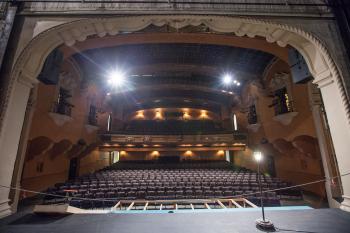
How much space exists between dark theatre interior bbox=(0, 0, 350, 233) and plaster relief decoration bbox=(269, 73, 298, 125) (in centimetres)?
7

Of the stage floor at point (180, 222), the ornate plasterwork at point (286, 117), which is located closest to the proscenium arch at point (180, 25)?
the stage floor at point (180, 222)

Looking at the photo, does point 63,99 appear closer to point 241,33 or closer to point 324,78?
point 241,33

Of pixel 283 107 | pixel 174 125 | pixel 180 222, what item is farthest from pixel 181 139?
pixel 180 222

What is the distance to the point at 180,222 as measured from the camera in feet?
9.40

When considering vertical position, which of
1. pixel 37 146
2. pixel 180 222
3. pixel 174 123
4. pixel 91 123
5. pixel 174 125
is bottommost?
pixel 180 222

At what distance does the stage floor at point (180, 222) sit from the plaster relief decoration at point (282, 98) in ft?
24.9

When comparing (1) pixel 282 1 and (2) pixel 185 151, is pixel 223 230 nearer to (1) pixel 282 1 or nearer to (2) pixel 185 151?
(1) pixel 282 1

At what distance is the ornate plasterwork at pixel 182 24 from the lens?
129 inches

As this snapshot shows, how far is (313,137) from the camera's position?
860 centimetres

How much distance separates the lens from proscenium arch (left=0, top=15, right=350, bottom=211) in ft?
10.1

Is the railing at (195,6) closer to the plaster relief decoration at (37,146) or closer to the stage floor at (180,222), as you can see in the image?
the stage floor at (180,222)

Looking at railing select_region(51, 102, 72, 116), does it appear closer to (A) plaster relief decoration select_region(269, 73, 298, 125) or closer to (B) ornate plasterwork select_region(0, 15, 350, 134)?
(B) ornate plasterwork select_region(0, 15, 350, 134)

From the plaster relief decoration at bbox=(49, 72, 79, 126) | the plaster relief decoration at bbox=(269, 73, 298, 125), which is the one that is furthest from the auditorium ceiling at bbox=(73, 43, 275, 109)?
the plaster relief decoration at bbox=(269, 73, 298, 125)

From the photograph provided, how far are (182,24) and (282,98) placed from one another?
30.8ft
